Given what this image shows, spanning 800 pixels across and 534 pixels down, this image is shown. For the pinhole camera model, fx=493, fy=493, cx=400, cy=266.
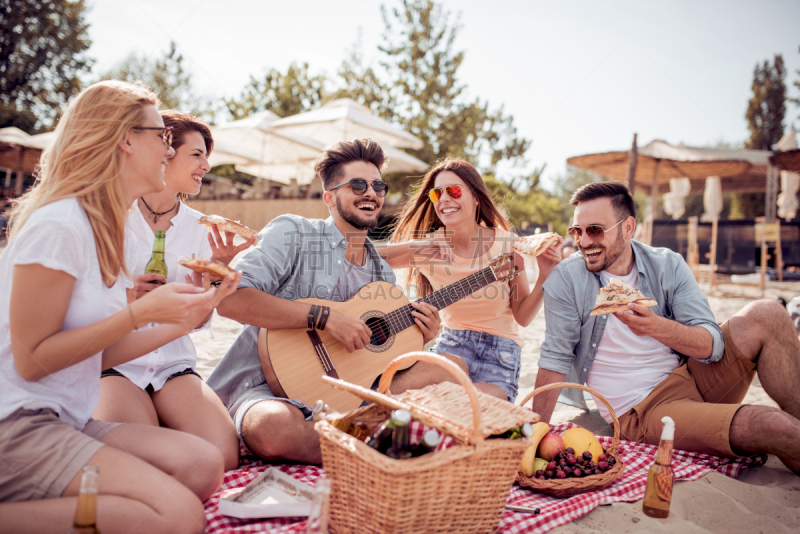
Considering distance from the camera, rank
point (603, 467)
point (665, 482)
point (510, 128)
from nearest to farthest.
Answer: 1. point (665, 482)
2. point (603, 467)
3. point (510, 128)

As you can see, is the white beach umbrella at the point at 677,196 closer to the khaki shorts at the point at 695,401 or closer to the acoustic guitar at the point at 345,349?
the khaki shorts at the point at 695,401

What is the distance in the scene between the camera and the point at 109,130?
210cm

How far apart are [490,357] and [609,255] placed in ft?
3.94

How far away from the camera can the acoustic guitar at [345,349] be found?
3.15 metres

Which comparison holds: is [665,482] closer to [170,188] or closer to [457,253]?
[457,253]

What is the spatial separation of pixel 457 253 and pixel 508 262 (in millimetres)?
562

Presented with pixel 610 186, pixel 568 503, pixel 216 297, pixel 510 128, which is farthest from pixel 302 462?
pixel 510 128

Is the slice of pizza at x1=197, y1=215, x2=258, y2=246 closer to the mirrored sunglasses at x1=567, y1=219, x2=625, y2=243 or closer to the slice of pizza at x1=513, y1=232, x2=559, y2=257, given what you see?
the slice of pizza at x1=513, y1=232, x2=559, y2=257

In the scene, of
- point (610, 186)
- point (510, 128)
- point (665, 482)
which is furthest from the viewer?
point (510, 128)

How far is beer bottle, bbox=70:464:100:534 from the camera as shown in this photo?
60.4 inches

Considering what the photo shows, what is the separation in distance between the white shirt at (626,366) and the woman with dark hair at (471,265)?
24.0 inches

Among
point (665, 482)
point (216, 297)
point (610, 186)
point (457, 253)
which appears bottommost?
point (665, 482)

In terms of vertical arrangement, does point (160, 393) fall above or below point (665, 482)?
above

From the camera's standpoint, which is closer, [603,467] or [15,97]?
[603,467]
